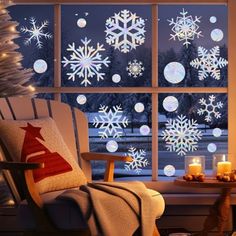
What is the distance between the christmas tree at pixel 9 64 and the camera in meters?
3.73

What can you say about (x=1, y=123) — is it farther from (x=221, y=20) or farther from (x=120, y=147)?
(x=221, y=20)

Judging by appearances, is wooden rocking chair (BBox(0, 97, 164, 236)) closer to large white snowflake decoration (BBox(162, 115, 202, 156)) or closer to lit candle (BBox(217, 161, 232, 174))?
lit candle (BBox(217, 161, 232, 174))

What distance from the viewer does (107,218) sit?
258cm

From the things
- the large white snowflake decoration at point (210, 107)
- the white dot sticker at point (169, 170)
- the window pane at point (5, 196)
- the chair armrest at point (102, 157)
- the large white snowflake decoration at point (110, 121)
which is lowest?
the window pane at point (5, 196)

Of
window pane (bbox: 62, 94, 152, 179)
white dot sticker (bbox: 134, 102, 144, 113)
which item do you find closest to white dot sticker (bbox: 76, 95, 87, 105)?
window pane (bbox: 62, 94, 152, 179)

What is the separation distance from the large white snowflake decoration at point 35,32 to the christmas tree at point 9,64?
0.33 metres

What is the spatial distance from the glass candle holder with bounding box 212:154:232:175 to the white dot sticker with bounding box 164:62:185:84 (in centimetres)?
64

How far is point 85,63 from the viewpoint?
164 inches

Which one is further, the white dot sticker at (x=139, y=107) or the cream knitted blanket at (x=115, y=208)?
the white dot sticker at (x=139, y=107)

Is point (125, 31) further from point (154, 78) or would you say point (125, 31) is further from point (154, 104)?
point (154, 104)

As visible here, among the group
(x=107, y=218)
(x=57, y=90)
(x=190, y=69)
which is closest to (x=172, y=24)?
(x=190, y=69)

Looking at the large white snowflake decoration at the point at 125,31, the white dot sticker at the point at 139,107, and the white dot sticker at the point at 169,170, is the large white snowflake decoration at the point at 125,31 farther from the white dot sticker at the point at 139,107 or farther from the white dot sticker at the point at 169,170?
the white dot sticker at the point at 169,170

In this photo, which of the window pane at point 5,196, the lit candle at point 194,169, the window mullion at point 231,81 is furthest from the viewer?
the window mullion at point 231,81

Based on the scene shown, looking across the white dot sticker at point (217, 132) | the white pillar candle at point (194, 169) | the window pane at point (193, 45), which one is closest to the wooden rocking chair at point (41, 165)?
the white pillar candle at point (194, 169)
